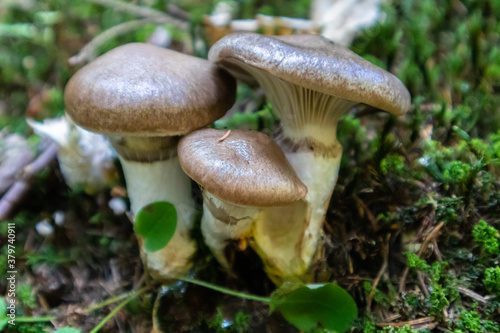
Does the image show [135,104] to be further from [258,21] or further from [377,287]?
[258,21]

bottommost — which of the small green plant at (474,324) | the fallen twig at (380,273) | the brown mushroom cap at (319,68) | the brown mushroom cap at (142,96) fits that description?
the fallen twig at (380,273)

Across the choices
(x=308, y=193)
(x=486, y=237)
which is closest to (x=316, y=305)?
(x=308, y=193)

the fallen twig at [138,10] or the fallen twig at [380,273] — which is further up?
the fallen twig at [138,10]

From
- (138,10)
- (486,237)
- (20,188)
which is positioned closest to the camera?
(486,237)

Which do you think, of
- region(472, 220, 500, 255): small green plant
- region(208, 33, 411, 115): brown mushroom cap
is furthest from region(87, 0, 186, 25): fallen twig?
region(472, 220, 500, 255): small green plant

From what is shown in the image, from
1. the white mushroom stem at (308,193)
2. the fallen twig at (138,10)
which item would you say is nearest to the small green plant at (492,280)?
the white mushroom stem at (308,193)

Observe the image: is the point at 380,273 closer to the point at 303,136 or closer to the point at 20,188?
the point at 303,136

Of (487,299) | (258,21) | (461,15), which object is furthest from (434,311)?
(461,15)

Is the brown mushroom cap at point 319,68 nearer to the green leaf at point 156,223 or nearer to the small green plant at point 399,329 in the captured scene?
the green leaf at point 156,223
